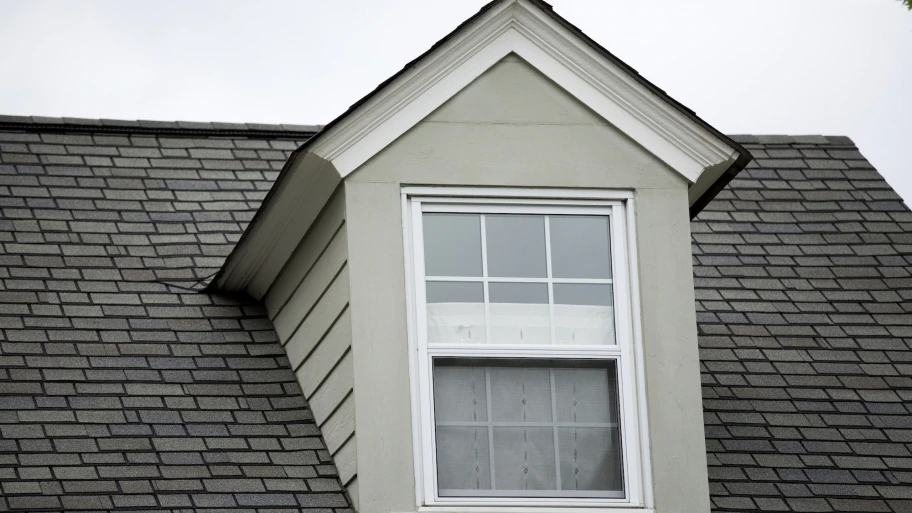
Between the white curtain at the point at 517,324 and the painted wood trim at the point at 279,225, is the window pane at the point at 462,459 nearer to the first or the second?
the white curtain at the point at 517,324

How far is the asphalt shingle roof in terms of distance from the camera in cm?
659

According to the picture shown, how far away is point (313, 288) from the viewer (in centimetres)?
724

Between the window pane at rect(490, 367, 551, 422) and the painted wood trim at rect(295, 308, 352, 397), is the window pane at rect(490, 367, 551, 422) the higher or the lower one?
the lower one

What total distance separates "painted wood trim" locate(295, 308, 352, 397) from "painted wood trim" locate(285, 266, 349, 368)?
0.13 ft

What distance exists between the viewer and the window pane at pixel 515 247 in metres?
6.77

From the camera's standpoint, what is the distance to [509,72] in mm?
7133

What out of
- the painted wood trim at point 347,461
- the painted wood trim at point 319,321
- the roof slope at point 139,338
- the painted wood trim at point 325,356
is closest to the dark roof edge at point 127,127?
the roof slope at point 139,338

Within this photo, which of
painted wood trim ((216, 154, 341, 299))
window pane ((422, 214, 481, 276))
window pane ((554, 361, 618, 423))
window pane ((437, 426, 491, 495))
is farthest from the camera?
painted wood trim ((216, 154, 341, 299))

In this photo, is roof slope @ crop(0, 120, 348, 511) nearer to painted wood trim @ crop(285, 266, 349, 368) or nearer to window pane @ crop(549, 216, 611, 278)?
painted wood trim @ crop(285, 266, 349, 368)

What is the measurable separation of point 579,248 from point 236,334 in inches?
83.4

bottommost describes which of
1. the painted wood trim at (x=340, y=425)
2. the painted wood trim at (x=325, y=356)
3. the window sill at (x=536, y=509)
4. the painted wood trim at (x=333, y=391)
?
the window sill at (x=536, y=509)

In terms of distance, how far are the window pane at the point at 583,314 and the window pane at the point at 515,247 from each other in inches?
6.4

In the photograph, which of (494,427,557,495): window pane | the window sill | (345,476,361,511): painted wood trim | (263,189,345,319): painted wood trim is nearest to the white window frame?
the window sill

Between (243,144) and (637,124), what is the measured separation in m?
3.42
